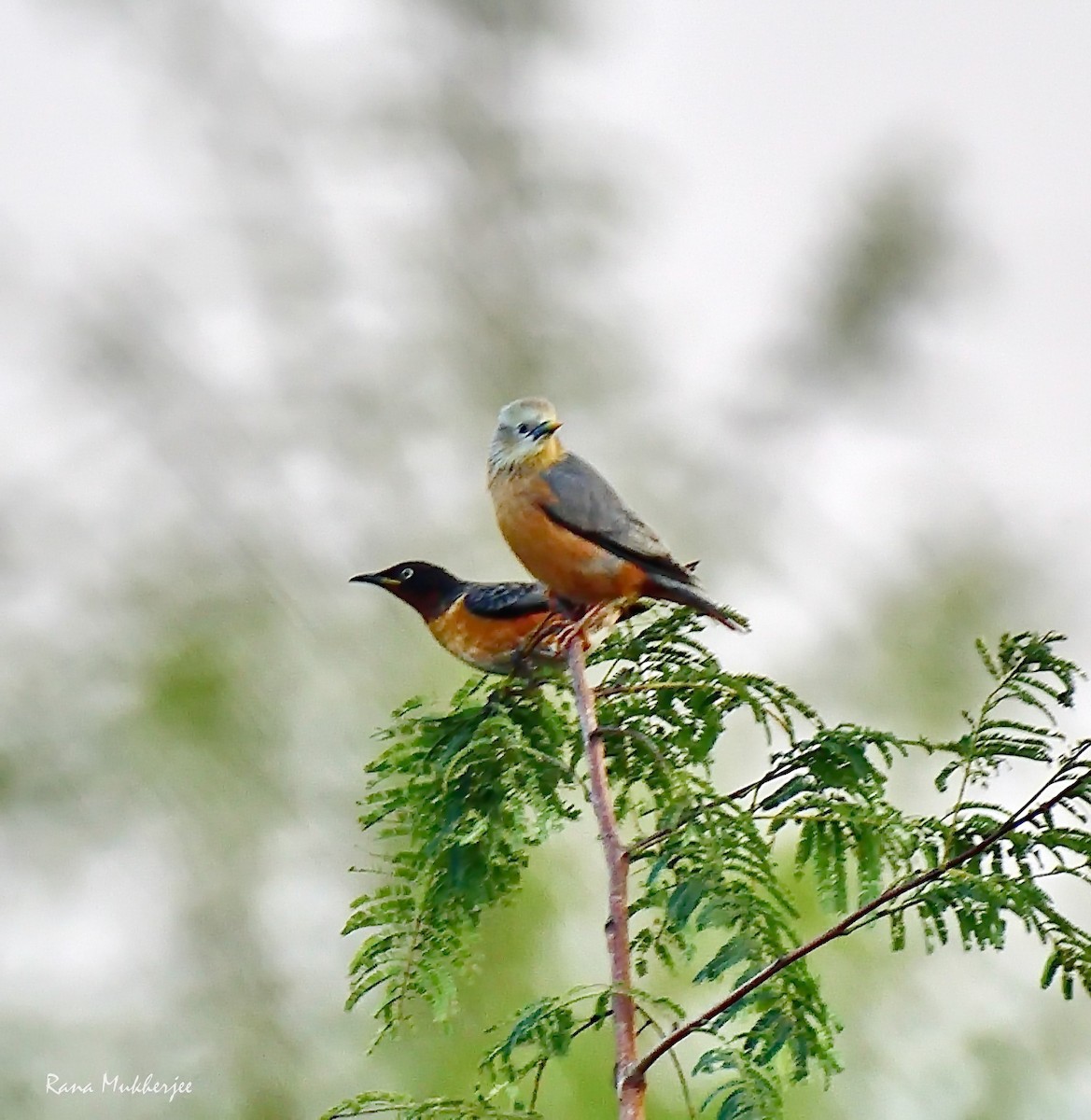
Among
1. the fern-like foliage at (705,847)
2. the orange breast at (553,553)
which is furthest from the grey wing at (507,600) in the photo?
the fern-like foliage at (705,847)

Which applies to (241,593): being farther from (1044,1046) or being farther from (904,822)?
(904,822)

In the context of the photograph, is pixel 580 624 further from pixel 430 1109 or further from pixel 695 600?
pixel 430 1109

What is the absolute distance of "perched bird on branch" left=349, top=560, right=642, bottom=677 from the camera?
61.1 inches

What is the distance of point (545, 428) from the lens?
1565mm

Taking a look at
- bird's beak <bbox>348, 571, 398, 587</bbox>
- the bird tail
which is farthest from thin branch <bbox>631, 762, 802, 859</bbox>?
bird's beak <bbox>348, 571, 398, 587</bbox>

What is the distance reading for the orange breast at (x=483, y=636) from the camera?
5.41 ft

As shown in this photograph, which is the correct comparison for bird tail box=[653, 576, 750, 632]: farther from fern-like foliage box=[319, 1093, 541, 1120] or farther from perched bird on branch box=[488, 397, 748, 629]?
fern-like foliage box=[319, 1093, 541, 1120]

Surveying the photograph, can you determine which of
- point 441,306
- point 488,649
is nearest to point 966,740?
point 488,649

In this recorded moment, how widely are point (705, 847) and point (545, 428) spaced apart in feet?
2.26

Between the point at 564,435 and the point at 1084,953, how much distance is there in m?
3.94

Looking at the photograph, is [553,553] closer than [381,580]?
Yes
